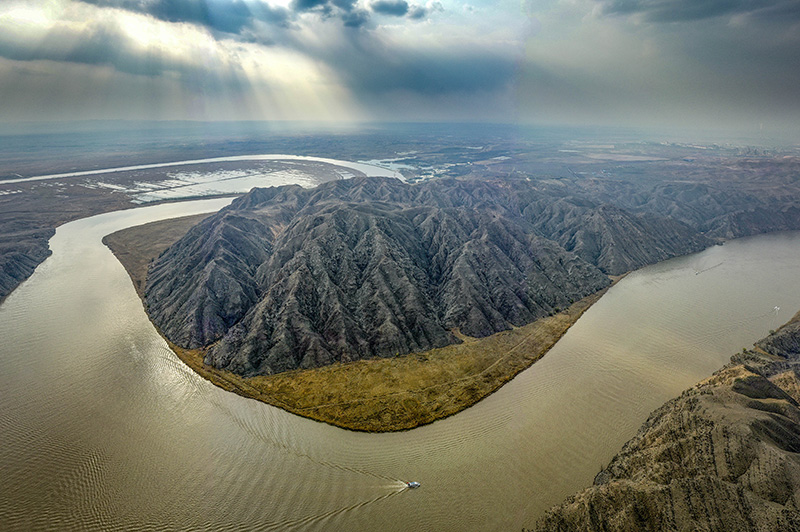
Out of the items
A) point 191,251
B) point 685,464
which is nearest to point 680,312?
point 685,464

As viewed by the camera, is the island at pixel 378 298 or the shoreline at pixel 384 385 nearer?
the shoreline at pixel 384 385

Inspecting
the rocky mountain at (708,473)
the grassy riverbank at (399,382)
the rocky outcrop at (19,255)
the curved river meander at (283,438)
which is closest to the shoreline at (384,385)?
the grassy riverbank at (399,382)

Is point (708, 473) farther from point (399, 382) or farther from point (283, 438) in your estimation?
point (283, 438)

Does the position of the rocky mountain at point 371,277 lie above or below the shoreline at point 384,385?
above

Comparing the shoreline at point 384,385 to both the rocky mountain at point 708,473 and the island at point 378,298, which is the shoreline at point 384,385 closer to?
the island at point 378,298

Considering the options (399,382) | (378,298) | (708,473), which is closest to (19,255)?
(378,298)

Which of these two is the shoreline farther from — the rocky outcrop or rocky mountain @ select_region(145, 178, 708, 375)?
the rocky outcrop

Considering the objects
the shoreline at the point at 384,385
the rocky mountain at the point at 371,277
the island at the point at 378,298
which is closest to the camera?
the shoreline at the point at 384,385
